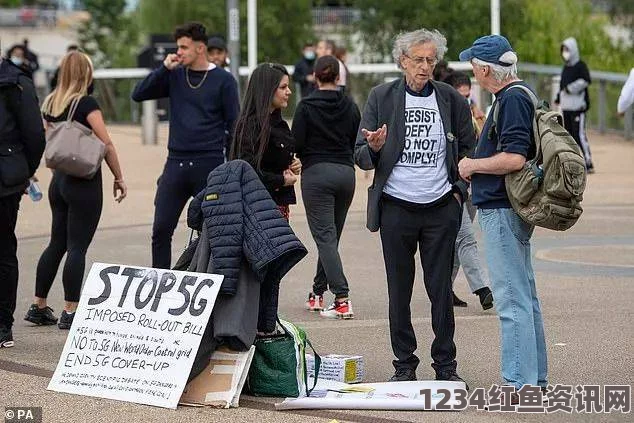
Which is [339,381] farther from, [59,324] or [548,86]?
[548,86]

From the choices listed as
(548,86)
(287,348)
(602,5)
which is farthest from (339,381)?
(602,5)

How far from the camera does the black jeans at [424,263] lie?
25.9 ft

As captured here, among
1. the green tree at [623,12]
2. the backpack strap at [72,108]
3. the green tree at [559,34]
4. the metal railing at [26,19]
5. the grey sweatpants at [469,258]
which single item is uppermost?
the backpack strap at [72,108]

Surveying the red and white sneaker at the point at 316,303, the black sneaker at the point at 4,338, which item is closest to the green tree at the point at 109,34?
the red and white sneaker at the point at 316,303

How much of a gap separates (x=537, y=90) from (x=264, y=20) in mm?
17871

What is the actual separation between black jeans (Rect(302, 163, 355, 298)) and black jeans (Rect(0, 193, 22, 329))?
2034mm

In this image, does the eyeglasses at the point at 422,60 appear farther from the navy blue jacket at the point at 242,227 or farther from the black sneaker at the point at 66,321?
the black sneaker at the point at 66,321

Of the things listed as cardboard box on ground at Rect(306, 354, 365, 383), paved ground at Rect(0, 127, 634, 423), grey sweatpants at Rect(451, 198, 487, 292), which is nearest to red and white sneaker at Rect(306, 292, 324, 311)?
paved ground at Rect(0, 127, 634, 423)

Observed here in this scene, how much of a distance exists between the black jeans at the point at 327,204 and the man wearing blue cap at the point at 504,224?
107 inches

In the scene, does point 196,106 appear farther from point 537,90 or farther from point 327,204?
point 537,90

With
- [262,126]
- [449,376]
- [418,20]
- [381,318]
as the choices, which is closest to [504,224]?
[449,376]

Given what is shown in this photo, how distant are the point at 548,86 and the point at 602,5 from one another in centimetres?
3879

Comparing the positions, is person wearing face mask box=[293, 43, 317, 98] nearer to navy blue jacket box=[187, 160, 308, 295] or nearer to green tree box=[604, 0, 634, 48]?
navy blue jacket box=[187, 160, 308, 295]

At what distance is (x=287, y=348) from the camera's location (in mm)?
7781
